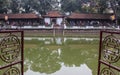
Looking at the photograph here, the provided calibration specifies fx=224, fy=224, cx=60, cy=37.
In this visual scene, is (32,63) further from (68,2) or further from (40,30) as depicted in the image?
(68,2)

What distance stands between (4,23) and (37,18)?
478 cm

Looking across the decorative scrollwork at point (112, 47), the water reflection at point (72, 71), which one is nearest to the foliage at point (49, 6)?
Result: the water reflection at point (72, 71)

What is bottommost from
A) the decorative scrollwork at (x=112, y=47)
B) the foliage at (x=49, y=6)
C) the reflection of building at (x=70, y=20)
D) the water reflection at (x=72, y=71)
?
the reflection of building at (x=70, y=20)

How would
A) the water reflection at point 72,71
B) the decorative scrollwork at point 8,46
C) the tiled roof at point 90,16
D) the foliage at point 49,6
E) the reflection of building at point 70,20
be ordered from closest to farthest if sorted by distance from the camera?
the decorative scrollwork at point 8,46, the water reflection at point 72,71, the reflection of building at point 70,20, the tiled roof at point 90,16, the foliage at point 49,6

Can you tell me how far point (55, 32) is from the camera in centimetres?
2745

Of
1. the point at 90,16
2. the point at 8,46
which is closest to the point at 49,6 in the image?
the point at 90,16

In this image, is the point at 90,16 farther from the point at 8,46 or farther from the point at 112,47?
the point at 8,46

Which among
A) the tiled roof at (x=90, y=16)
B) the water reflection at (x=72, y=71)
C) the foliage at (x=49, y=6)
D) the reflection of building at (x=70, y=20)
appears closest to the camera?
the water reflection at (x=72, y=71)

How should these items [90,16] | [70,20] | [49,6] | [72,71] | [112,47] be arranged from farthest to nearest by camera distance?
[49,6], [70,20], [90,16], [72,71], [112,47]

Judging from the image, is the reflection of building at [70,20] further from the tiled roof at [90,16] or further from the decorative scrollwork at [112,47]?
the decorative scrollwork at [112,47]

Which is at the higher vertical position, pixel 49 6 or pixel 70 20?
pixel 49 6

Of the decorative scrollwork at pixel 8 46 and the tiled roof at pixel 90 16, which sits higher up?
the decorative scrollwork at pixel 8 46

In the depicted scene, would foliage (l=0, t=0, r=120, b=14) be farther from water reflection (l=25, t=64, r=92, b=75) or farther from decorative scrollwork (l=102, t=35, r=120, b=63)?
decorative scrollwork (l=102, t=35, r=120, b=63)

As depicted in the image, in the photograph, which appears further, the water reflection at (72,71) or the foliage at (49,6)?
the foliage at (49,6)
